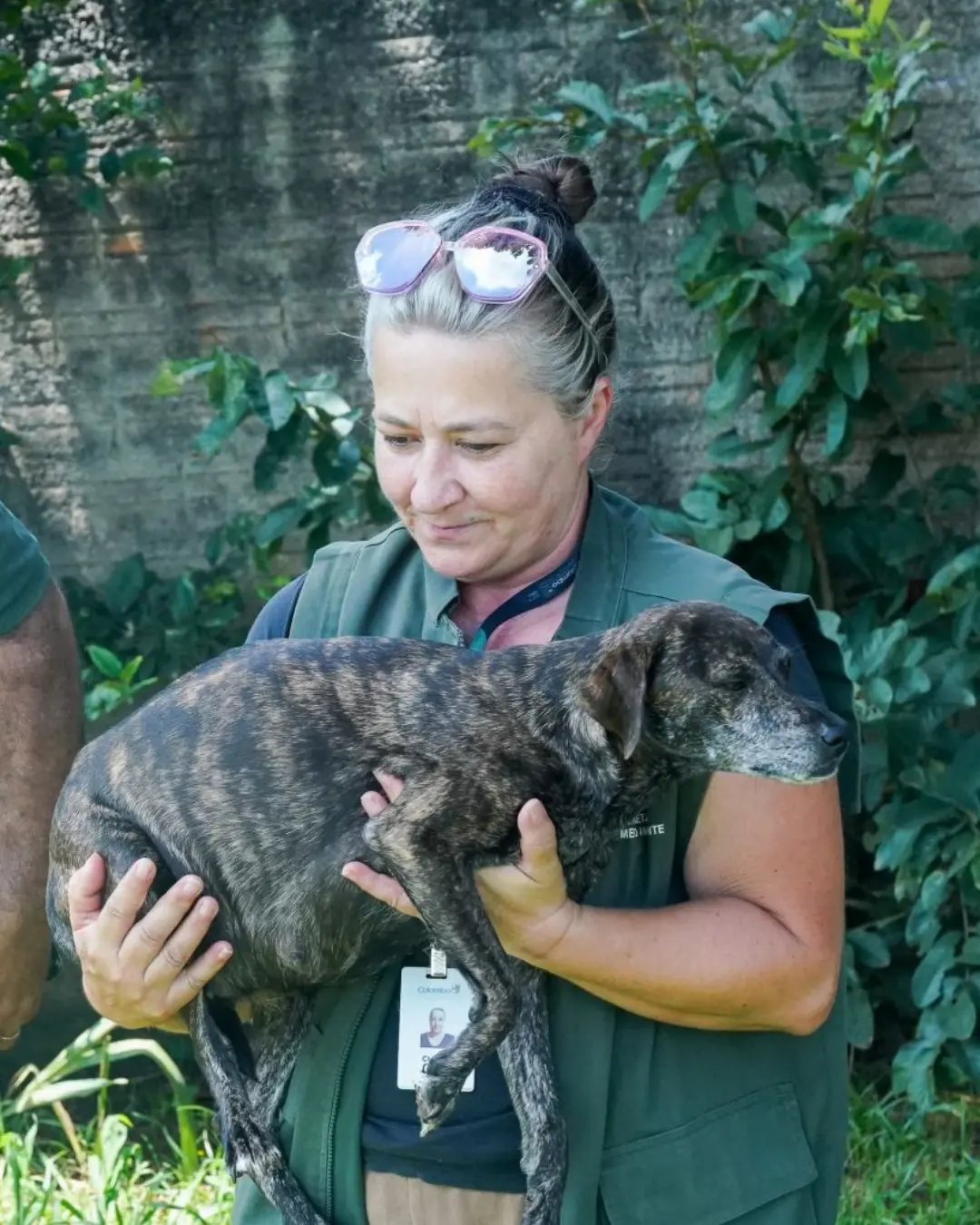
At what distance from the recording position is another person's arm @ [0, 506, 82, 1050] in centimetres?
355

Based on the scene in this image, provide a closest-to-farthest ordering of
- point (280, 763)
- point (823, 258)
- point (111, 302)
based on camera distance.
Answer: point (280, 763) → point (823, 258) → point (111, 302)

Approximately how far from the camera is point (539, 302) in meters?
2.74

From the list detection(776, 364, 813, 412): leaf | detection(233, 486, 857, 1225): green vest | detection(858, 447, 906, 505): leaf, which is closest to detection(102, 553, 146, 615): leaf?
detection(776, 364, 813, 412): leaf

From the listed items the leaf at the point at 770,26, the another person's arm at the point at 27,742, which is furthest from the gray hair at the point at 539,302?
the leaf at the point at 770,26

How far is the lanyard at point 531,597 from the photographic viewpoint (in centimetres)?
289

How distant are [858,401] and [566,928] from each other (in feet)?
10.7

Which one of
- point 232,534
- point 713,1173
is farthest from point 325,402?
point 713,1173

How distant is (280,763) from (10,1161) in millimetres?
2632

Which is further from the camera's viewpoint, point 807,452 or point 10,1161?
point 807,452

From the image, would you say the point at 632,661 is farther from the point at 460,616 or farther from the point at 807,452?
the point at 807,452

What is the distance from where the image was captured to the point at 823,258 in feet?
17.6

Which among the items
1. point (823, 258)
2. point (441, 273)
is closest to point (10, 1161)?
point (441, 273)

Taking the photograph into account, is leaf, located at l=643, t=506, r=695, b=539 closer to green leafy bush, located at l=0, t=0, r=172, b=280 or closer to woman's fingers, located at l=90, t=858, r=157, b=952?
green leafy bush, located at l=0, t=0, r=172, b=280

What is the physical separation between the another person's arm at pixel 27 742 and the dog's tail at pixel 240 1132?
0.87 m
